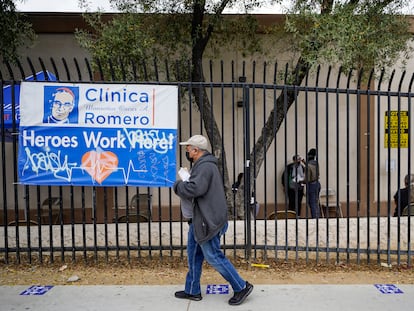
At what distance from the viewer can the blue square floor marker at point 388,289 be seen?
16.4 ft

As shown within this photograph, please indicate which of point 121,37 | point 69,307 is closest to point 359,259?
point 69,307

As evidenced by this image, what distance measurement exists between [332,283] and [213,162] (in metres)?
2.23

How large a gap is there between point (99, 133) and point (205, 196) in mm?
1955

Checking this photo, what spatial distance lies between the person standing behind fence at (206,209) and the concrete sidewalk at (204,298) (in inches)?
14.3

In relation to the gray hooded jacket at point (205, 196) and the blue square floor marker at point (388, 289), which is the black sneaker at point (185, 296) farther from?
the blue square floor marker at point (388, 289)

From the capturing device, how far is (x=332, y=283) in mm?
5352

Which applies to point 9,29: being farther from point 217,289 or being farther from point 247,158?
point 217,289

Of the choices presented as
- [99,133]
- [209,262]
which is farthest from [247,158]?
[99,133]

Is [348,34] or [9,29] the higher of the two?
[9,29]

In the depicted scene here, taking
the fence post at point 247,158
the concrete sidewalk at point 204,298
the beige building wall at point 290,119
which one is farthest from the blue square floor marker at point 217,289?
the beige building wall at point 290,119

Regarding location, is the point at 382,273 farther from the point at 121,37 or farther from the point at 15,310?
the point at 121,37

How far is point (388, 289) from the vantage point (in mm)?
5109

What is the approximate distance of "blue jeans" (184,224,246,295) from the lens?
4407mm

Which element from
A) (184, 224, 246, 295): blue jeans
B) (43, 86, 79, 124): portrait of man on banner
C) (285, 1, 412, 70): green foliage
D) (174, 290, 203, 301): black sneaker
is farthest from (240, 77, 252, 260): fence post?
(43, 86, 79, 124): portrait of man on banner
